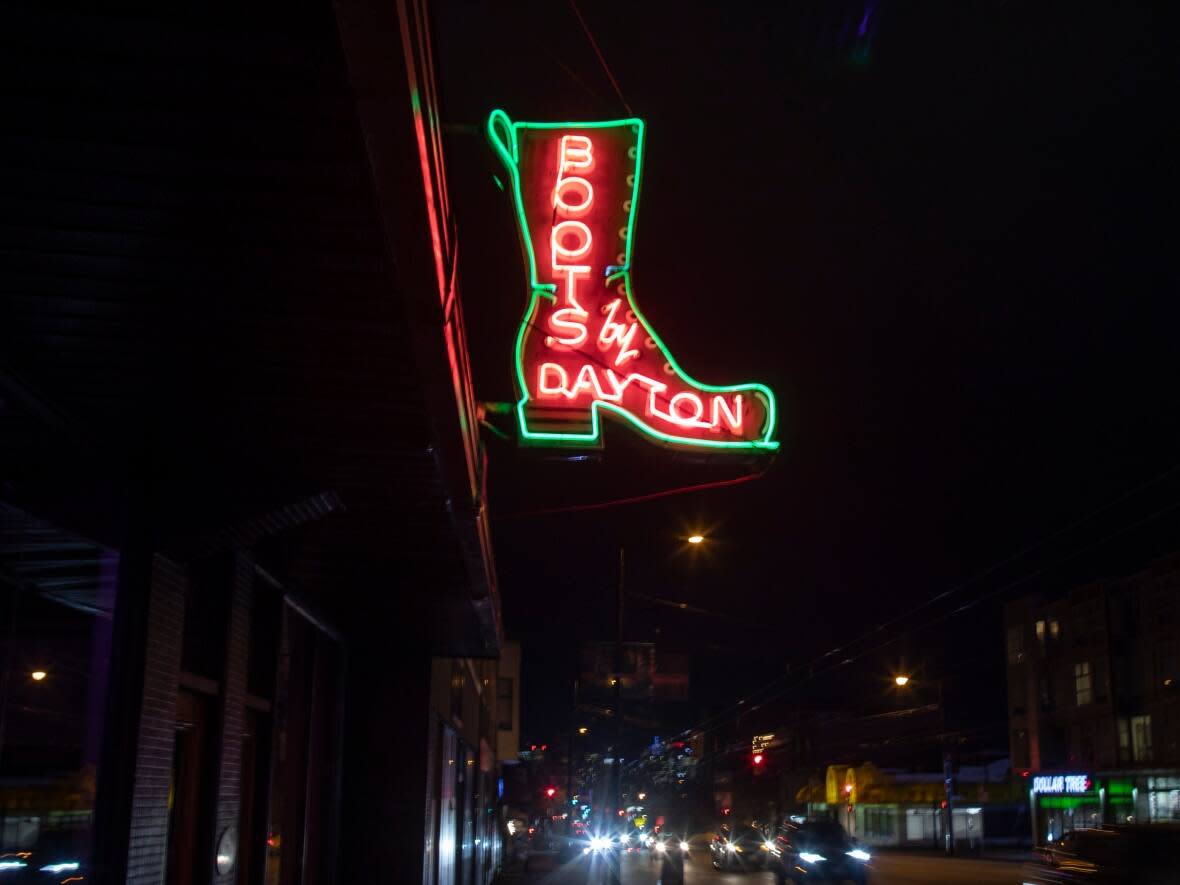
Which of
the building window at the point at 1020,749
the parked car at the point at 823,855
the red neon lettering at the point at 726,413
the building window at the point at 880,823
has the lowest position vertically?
the building window at the point at 880,823

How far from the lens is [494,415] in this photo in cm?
1096

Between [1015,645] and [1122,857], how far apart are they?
46.5 m

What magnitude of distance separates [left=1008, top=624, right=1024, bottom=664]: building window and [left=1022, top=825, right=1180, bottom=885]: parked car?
44534 mm

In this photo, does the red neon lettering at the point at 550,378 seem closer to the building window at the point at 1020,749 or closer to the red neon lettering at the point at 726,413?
the red neon lettering at the point at 726,413

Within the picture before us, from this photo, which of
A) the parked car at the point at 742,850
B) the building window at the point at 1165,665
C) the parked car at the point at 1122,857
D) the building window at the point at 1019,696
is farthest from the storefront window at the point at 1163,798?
the parked car at the point at 1122,857

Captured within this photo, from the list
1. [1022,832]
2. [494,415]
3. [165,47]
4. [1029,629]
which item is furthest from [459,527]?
[1022,832]

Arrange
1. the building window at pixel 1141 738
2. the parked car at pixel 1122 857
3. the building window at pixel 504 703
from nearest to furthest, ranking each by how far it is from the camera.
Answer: the parked car at pixel 1122 857 → the building window at pixel 1141 738 → the building window at pixel 504 703

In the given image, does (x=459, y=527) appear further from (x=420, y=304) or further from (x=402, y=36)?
(x=402, y=36)

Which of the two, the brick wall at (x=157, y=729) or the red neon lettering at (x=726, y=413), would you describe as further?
the red neon lettering at (x=726, y=413)

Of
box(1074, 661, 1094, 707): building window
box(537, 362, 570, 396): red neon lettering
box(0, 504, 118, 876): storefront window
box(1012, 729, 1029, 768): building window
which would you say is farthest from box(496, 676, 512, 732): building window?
box(0, 504, 118, 876): storefront window

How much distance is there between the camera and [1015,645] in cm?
5756

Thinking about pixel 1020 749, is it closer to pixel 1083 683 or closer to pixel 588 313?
pixel 1083 683

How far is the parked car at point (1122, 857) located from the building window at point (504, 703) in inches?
1290

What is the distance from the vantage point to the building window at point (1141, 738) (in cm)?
4525
